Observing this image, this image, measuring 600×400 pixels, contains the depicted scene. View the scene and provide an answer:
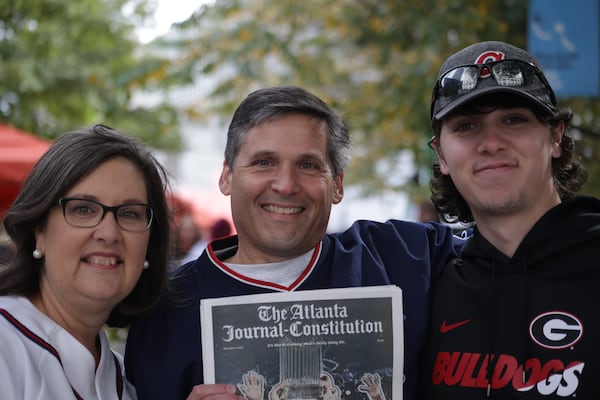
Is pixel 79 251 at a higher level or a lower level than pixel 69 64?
lower

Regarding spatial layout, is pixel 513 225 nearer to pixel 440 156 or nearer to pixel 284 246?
pixel 440 156

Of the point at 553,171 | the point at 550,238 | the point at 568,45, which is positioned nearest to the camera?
the point at 550,238

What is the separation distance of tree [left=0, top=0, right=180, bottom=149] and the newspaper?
6.68 meters

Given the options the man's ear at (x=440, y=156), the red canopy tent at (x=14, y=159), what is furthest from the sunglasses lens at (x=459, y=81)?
the red canopy tent at (x=14, y=159)

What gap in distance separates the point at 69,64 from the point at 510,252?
9777 mm

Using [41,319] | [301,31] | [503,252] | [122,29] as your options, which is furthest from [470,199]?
[122,29]

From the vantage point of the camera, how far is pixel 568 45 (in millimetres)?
6027

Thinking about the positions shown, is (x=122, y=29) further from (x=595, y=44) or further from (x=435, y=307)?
(x=435, y=307)

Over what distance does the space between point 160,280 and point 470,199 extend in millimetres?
1273

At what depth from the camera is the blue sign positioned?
19.6ft

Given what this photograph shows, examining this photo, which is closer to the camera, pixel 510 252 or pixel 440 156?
pixel 510 252

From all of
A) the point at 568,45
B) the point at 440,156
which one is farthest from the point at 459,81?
the point at 568,45

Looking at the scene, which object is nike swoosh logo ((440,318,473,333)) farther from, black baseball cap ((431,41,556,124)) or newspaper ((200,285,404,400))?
black baseball cap ((431,41,556,124))

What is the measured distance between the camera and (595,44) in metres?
5.99
